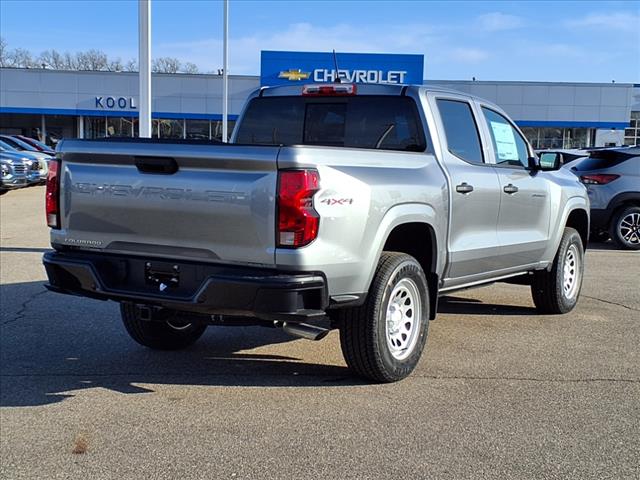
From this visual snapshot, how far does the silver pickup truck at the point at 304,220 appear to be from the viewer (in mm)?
4109

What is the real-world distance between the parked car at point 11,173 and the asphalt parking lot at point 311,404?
14537 millimetres

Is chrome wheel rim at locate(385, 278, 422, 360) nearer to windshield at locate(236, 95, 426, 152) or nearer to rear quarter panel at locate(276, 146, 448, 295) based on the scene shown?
rear quarter panel at locate(276, 146, 448, 295)

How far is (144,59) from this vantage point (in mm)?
10688

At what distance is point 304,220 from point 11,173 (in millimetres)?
18807

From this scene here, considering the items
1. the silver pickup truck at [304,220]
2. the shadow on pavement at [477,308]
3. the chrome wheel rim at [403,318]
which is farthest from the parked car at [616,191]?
the chrome wheel rim at [403,318]

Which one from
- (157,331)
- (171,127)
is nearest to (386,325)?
(157,331)

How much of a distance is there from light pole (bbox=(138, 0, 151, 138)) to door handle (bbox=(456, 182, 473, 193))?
620 centimetres

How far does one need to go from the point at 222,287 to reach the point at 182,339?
6.81 feet

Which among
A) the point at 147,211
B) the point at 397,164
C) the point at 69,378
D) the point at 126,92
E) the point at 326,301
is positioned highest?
the point at 126,92

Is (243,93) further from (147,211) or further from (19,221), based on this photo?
(147,211)

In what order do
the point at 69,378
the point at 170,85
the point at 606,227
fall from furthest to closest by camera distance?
the point at 170,85 < the point at 606,227 < the point at 69,378

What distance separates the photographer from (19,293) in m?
8.06

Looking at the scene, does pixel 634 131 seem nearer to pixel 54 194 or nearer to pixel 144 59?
pixel 144 59

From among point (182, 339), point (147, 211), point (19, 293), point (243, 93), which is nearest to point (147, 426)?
point (147, 211)
